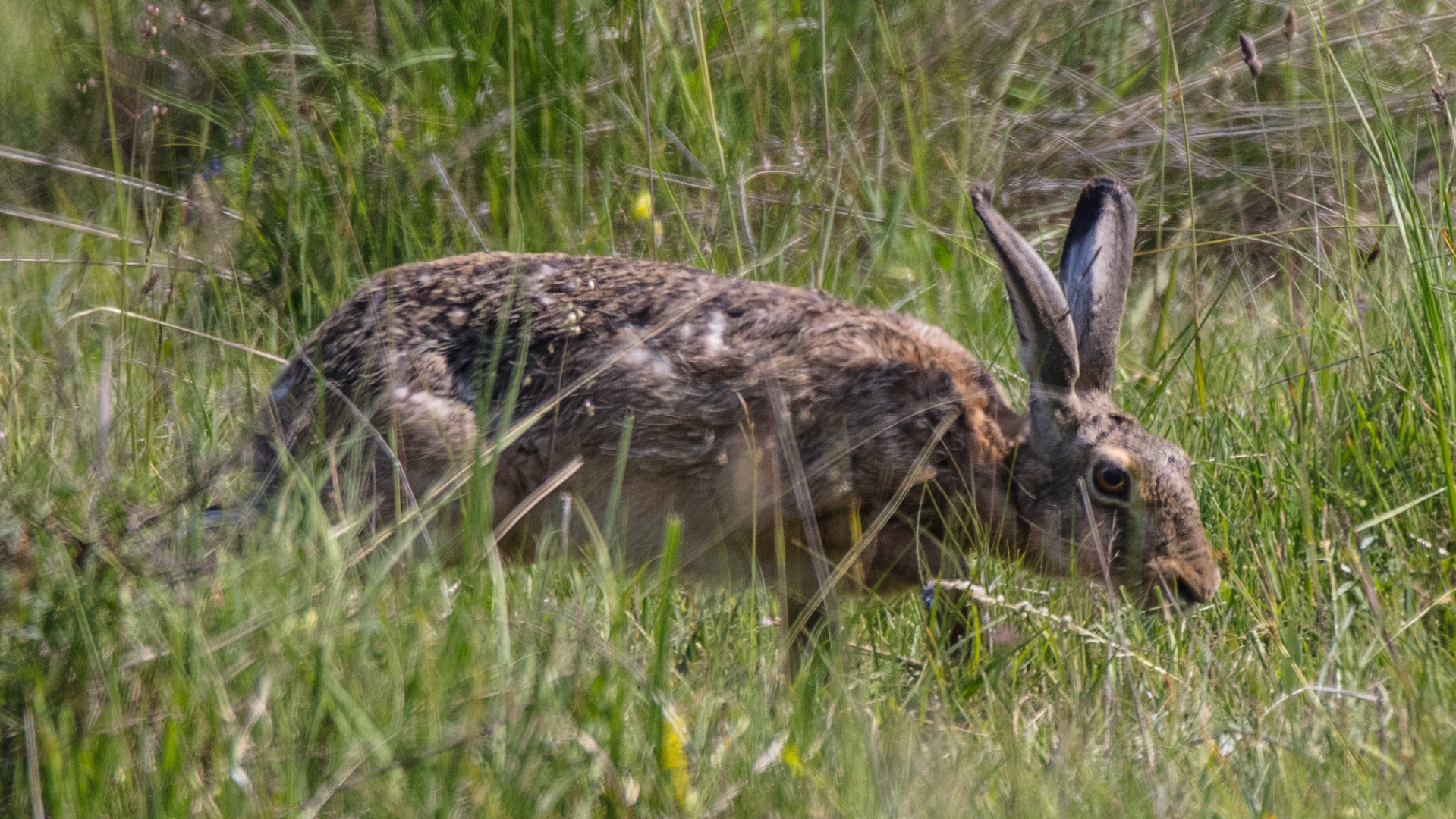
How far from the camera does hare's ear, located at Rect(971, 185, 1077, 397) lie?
400 centimetres

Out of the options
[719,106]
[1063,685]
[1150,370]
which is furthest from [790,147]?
[1063,685]

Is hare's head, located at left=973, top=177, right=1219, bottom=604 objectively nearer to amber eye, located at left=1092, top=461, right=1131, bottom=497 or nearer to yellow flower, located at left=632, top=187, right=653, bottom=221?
amber eye, located at left=1092, top=461, right=1131, bottom=497

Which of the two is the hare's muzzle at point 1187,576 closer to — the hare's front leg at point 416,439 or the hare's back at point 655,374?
the hare's back at point 655,374

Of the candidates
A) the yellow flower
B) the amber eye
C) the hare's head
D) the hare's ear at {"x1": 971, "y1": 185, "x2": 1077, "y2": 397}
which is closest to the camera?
the hare's ear at {"x1": 971, "y1": 185, "x2": 1077, "y2": 397}

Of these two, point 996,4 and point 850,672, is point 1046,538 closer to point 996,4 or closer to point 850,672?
point 850,672

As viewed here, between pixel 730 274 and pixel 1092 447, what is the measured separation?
1.78 meters

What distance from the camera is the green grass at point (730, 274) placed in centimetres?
266

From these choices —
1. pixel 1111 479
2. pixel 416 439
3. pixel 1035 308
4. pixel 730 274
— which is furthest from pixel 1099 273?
pixel 416 439

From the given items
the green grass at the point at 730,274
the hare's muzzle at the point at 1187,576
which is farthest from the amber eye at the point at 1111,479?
the green grass at the point at 730,274

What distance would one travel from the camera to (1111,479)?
14.0 ft

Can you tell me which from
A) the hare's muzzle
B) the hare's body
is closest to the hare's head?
the hare's muzzle

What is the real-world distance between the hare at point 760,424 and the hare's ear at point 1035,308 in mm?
11

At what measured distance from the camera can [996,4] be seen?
6.89 m

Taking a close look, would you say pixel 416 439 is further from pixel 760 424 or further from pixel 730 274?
pixel 730 274
